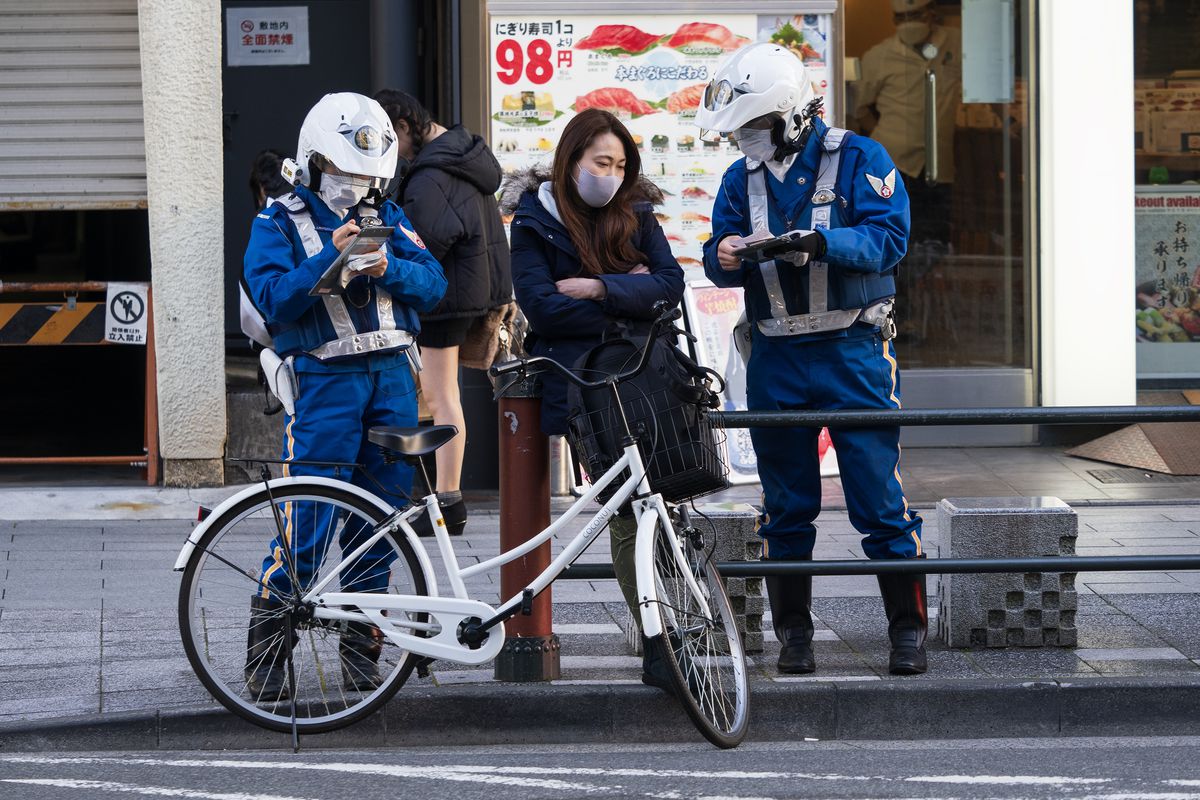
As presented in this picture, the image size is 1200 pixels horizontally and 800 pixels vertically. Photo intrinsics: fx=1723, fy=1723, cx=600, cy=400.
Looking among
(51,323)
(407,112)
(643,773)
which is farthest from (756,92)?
(51,323)

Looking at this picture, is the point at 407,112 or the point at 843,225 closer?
the point at 843,225

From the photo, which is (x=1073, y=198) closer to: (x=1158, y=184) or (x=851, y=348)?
(x=1158, y=184)

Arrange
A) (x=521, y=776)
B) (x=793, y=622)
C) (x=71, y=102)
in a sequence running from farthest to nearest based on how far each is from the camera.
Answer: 1. (x=71, y=102)
2. (x=793, y=622)
3. (x=521, y=776)

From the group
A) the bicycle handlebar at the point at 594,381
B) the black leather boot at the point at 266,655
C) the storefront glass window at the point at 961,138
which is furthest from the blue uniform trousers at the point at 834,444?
the storefront glass window at the point at 961,138

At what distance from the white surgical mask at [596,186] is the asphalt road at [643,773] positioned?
1.67 m

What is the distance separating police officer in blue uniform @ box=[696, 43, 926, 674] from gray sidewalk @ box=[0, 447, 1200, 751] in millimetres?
238

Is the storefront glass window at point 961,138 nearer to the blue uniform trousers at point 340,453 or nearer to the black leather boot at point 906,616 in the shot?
the black leather boot at point 906,616

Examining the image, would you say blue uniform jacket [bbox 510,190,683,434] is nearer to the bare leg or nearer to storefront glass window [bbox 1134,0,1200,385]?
the bare leg

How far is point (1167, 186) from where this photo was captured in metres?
10.5

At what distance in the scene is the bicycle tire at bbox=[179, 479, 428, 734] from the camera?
4945 mm

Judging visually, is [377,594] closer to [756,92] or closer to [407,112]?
[756,92]

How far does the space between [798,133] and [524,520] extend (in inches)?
57.5

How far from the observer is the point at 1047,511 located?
223 inches

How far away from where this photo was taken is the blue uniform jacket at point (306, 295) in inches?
200
